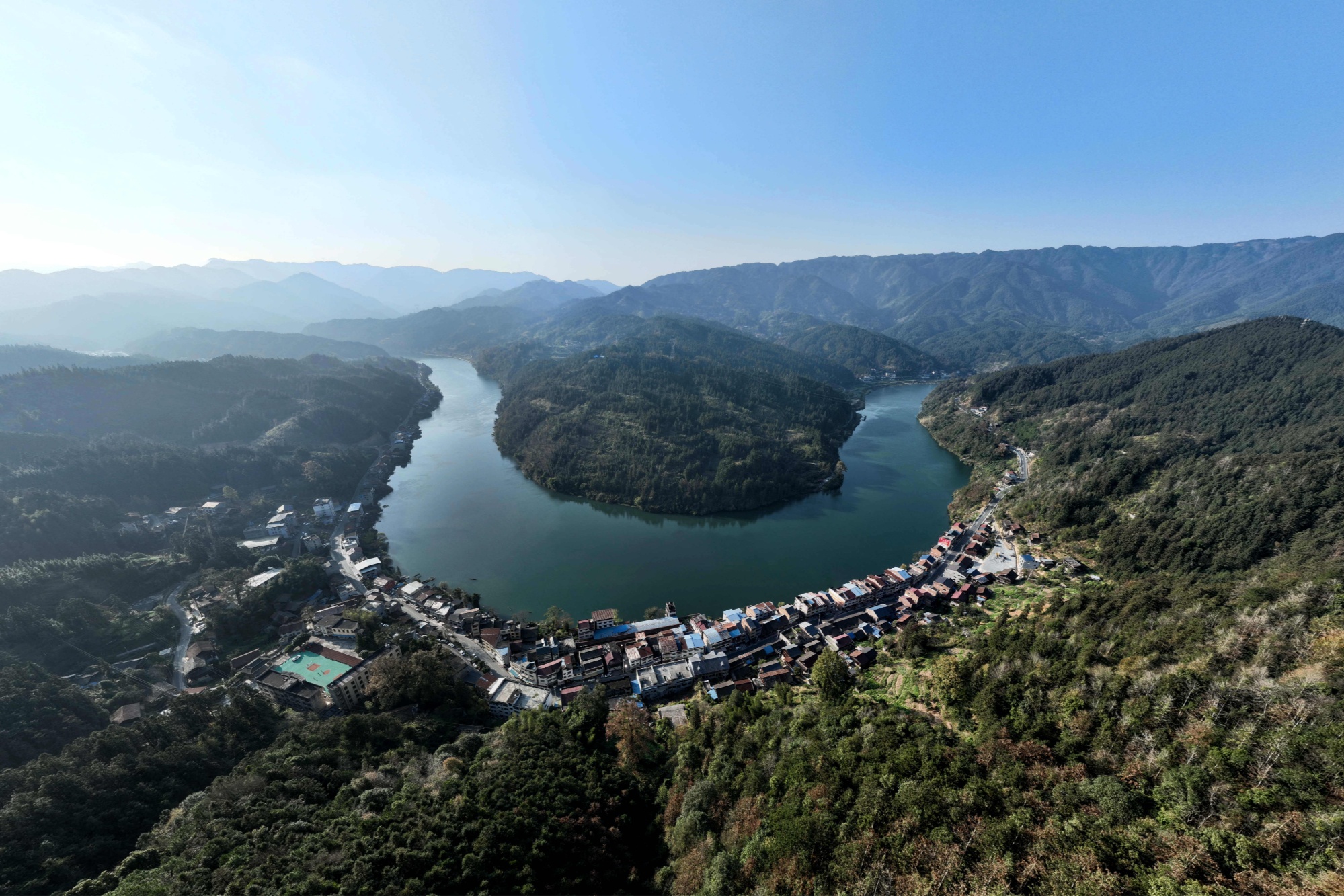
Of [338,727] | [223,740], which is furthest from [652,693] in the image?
[223,740]

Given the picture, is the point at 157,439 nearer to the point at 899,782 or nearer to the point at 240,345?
the point at 899,782

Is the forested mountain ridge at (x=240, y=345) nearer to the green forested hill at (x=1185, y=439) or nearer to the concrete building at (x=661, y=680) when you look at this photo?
the concrete building at (x=661, y=680)

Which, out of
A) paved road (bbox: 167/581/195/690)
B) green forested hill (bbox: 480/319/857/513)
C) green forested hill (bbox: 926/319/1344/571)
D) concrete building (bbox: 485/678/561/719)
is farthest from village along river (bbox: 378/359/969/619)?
paved road (bbox: 167/581/195/690)

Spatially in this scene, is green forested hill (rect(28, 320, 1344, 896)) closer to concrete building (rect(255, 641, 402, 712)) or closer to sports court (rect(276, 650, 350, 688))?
concrete building (rect(255, 641, 402, 712))

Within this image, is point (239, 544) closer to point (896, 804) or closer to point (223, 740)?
point (223, 740)

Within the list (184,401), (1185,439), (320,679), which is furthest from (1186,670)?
(184,401)

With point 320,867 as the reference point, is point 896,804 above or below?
above
